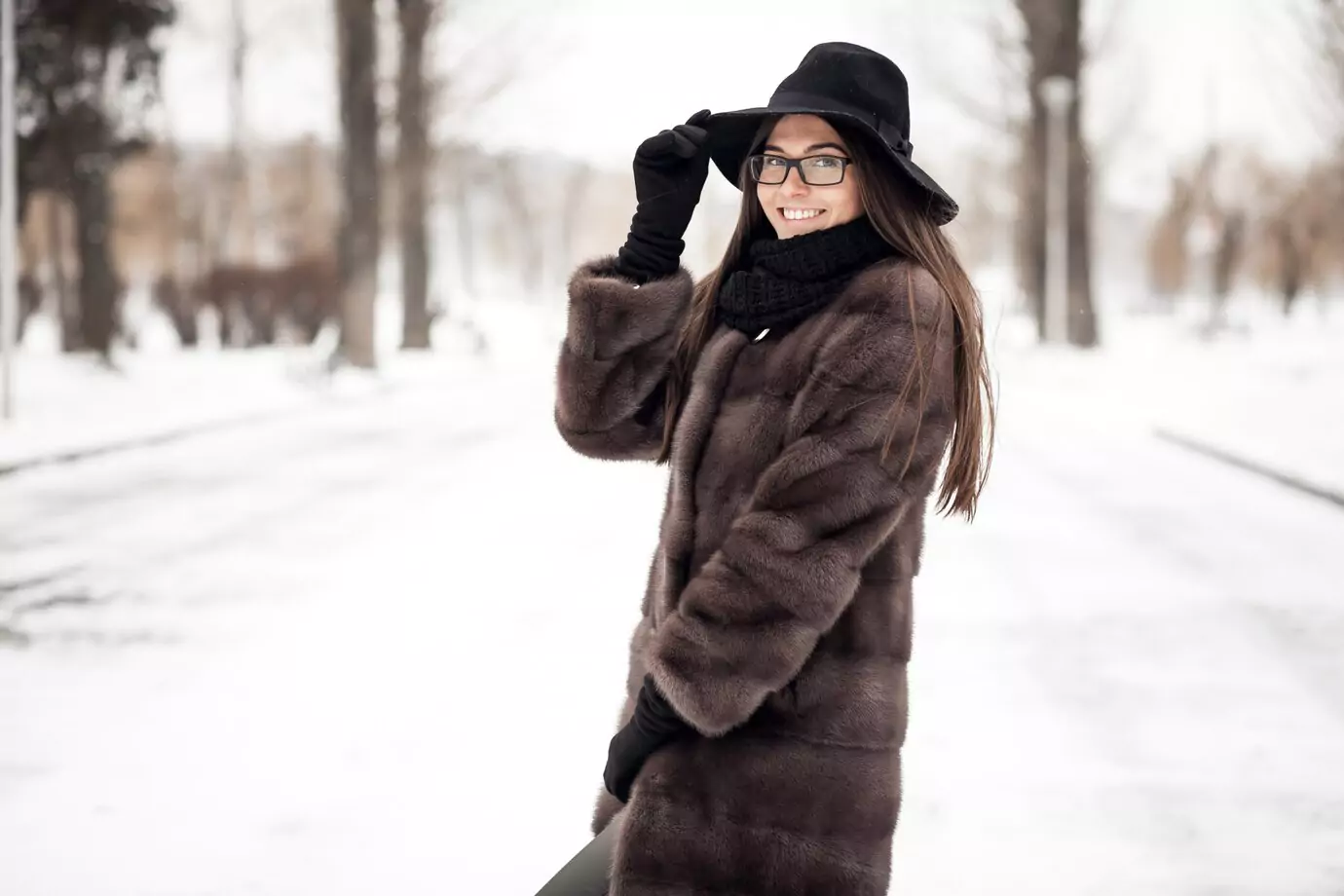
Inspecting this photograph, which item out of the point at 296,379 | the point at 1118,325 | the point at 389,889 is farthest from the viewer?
the point at 1118,325

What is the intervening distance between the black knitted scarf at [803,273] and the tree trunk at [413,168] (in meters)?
Result: 30.2

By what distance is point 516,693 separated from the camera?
6.21 metres

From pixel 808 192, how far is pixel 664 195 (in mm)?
247

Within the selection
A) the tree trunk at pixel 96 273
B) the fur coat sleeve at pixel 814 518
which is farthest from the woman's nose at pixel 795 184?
the tree trunk at pixel 96 273

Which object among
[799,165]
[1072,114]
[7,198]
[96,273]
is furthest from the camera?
[1072,114]

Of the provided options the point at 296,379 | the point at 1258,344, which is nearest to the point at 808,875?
the point at 296,379

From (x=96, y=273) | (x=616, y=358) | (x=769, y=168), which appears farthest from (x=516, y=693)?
Result: (x=96, y=273)

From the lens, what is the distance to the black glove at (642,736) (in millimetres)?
2344

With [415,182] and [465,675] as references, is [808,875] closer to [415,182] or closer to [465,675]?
[465,675]

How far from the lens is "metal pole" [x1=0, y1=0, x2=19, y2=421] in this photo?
55.8 ft

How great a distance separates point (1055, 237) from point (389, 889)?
1255 inches

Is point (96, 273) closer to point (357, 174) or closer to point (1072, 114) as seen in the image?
point (357, 174)

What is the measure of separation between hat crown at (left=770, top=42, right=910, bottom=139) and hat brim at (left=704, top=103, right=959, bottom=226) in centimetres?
4

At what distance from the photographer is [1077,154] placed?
113 feet
